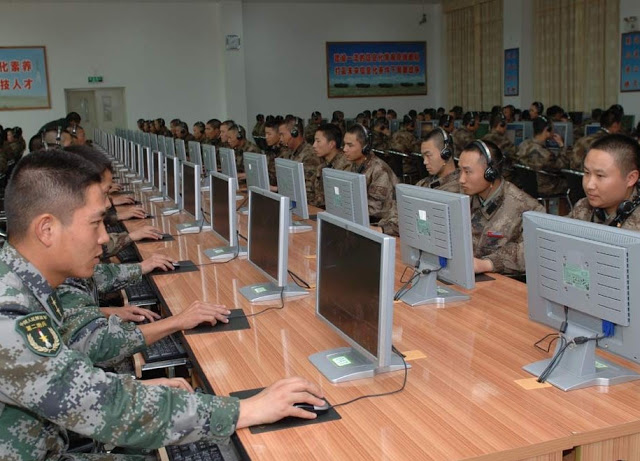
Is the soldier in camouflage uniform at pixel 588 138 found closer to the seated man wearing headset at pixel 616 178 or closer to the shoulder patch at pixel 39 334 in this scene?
→ the seated man wearing headset at pixel 616 178

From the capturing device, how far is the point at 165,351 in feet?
8.55

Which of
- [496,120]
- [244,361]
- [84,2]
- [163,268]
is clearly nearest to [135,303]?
[163,268]

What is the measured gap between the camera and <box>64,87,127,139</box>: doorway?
1489 cm

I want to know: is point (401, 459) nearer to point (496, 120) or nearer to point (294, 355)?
point (294, 355)

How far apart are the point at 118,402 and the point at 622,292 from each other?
1.18 meters

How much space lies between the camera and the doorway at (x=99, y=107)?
48.9ft

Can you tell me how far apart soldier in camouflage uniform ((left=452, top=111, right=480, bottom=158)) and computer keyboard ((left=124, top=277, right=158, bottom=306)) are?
5923mm

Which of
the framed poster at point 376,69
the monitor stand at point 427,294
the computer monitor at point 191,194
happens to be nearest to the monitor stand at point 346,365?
the monitor stand at point 427,294

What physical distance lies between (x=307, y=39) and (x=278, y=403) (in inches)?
577

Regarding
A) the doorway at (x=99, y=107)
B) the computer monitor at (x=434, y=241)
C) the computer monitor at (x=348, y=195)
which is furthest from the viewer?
the doorway at (x=99, y=107)

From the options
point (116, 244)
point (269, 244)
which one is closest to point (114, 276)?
point (269, 244)

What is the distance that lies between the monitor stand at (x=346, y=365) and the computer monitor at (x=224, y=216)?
1.27 meters

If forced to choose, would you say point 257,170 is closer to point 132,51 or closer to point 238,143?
point 238,143

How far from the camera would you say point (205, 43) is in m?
15.1
